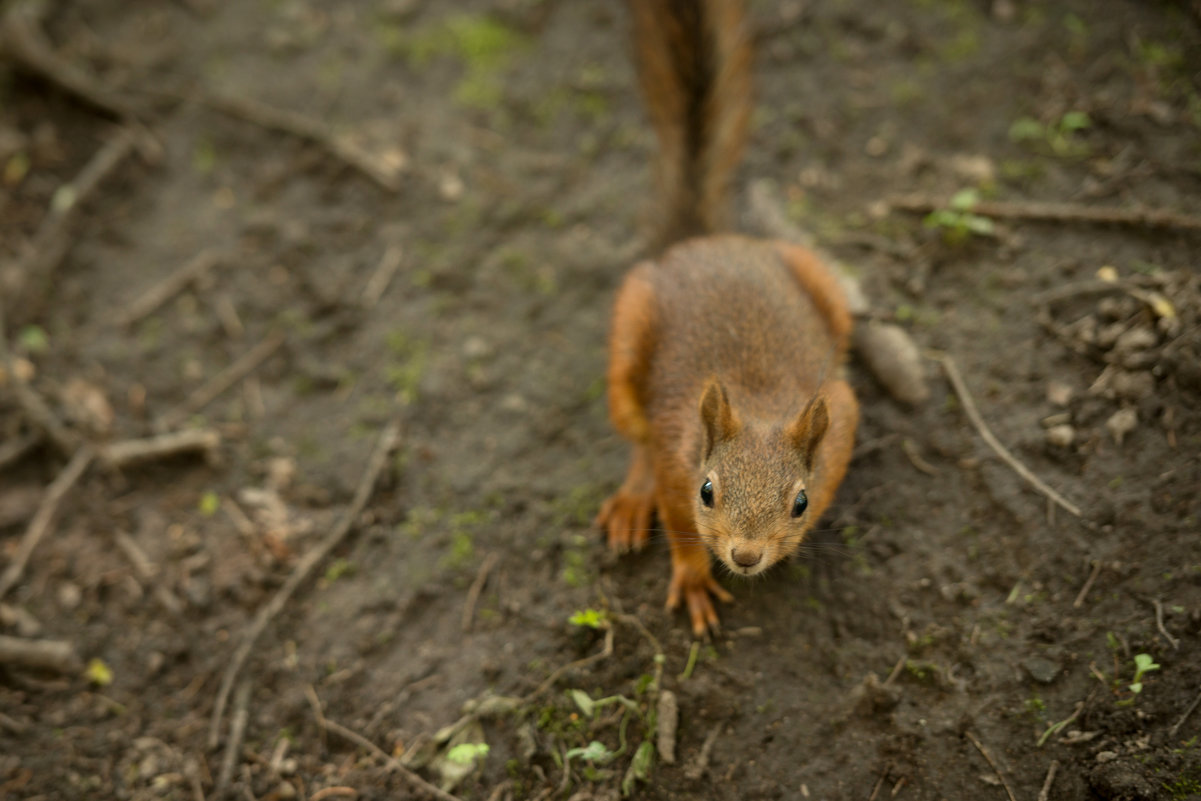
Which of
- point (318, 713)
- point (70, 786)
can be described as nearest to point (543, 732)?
point (318, 713)

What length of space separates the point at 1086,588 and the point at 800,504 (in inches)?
37.7

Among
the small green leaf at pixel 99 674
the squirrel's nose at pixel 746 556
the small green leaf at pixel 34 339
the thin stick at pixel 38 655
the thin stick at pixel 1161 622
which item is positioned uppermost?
the small green leaf at pixel 34 339

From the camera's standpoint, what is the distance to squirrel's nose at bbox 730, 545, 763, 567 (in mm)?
2512

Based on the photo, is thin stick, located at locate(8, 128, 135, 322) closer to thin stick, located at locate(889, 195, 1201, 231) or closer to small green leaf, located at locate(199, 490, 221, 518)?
small green leaf, located at locate(199, 490, 221, 518)

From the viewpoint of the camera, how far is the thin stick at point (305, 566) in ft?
10.0

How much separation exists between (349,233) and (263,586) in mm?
1913


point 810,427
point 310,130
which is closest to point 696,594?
point 810,427

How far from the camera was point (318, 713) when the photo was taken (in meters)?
2.99

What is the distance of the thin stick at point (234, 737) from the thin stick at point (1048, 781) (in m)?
2.58

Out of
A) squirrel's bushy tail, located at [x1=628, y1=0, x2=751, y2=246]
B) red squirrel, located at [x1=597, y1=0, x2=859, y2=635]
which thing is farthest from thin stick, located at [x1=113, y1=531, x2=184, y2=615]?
squirrel's bushy tail, located at [x1=628, y1=0, x2=751, y2=246]

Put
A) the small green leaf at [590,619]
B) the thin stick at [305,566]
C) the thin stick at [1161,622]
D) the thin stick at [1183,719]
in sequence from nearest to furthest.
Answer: the thin stick at [1183,719]
the thin stick at [1161,622]
the small green leaf at [590,619]
the thin stick at [305,566]

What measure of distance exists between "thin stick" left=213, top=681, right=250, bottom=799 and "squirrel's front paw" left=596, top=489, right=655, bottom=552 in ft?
4.71

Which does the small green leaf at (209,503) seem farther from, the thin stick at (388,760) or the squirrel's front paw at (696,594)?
the squirrel's front paw at (696,594)

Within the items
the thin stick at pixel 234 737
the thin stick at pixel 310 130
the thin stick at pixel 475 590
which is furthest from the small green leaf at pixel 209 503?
the thin stick at pixel 310 130
